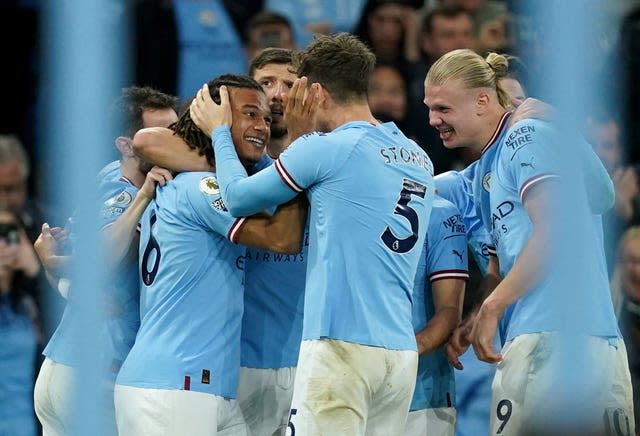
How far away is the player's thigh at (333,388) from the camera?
292 cm

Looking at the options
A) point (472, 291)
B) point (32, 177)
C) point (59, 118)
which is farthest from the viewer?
point (32, 177)

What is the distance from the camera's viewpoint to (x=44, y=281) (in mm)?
5535

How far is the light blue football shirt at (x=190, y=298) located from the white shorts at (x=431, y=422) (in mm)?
711

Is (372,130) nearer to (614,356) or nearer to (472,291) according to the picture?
(614,356)

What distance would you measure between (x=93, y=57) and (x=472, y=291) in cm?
335

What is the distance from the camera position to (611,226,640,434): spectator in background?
5.26 metres

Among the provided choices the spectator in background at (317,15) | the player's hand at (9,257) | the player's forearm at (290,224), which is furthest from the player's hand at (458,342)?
the spectator in background at (317,15)

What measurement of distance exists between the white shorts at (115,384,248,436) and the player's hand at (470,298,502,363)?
2.65 ft

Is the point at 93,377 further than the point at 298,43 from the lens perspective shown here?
No

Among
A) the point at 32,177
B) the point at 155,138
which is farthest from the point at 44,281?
the point at 155,138

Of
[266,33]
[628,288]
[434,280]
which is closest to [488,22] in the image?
[266,33]

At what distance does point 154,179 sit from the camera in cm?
341

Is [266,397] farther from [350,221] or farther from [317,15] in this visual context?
[317,15]

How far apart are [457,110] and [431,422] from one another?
110 centimetres
